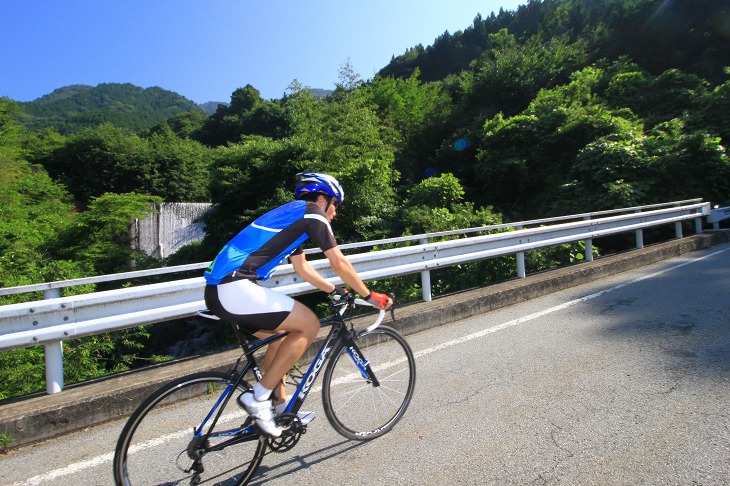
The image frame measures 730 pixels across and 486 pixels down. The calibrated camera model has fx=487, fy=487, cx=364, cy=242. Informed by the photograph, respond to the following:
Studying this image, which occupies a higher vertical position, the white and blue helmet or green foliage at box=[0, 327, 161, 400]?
the white and blue helmet

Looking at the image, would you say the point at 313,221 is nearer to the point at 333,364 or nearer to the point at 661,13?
the point at 333,364

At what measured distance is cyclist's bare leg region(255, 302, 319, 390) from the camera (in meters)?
2.77

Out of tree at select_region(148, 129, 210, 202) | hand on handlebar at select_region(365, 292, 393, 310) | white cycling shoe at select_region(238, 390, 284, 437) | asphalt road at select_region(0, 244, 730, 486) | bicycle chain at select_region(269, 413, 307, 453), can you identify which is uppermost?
tree at select_region(148, 129, 210, 202)

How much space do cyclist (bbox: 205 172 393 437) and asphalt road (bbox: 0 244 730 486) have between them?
1.74 ft

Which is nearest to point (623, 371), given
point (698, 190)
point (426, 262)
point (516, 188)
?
point (426, 262)

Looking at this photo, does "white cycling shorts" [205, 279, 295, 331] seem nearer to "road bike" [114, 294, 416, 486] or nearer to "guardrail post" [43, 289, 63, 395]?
"road bike" [114, 294, 416, 486]

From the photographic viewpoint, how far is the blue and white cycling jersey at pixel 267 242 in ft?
8.92

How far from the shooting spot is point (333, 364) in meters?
3.14

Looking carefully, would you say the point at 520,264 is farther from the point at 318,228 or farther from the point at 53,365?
the point at 53,365

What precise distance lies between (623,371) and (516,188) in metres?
16.9

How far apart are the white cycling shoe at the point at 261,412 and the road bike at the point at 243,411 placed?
0.06 meters

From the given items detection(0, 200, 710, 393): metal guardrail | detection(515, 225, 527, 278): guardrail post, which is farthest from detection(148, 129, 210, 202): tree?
detection(0, 200, 710, 393): metal guardrail

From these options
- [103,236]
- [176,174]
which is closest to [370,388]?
[103,236]

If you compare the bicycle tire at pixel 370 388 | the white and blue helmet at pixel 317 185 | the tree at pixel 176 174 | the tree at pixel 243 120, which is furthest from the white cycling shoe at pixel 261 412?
the tree at pixel 243 120
